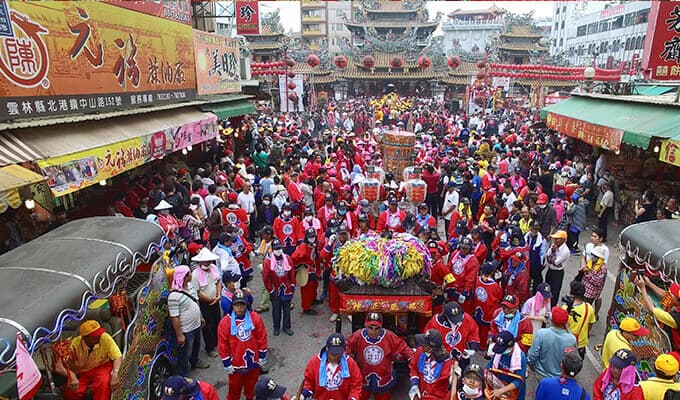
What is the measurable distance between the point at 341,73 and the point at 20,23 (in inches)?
1387

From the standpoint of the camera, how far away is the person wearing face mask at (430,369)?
4301 mm

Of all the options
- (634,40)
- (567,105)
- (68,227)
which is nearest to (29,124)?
(68,227)

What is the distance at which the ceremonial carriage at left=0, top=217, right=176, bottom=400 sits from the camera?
139 inches

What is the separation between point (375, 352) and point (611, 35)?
53.6 metres

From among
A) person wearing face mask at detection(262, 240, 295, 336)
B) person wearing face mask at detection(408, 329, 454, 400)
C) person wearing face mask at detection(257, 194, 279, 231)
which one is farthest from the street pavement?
person wearing face mask at detection(257, 194, 279, 231)

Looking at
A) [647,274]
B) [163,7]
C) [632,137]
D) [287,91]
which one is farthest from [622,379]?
[287,91]

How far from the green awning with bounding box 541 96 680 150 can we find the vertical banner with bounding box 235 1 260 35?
11.1 m

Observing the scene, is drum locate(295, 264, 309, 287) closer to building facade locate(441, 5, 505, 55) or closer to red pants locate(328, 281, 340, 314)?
red pants locate(328, 281, 340, 314)

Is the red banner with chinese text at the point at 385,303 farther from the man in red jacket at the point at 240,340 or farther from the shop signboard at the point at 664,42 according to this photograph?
Result: the shop signboard at the point at 664,42

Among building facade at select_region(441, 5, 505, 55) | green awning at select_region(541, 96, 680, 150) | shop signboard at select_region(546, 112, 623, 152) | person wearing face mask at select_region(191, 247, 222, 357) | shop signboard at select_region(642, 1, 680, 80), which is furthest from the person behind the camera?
building facade at select_region(441, 5, 505, 55)

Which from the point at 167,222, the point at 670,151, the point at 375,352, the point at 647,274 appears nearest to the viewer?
the point at 375,352

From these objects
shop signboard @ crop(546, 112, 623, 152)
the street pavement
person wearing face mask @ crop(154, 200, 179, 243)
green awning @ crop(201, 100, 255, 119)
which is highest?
green awning @ crop(201, 100, 255, 119)

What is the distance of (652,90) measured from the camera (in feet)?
53.2

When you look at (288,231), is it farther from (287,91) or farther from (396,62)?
(396,62)
